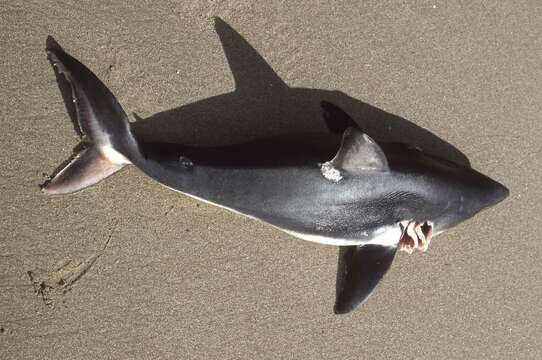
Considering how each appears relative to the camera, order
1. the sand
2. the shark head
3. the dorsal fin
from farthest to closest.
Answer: the sand, the shark head, the dorsal fin

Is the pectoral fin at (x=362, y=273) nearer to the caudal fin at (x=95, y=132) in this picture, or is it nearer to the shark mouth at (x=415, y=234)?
the shark mouth at (x=415, y=234)

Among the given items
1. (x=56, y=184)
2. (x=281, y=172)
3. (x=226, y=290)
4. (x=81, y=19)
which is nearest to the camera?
(x=281, y=172)

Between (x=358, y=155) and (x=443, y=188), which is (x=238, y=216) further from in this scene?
(x=443, y=188)

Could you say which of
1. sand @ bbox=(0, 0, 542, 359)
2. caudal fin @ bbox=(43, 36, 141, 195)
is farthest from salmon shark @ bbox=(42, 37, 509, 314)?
sand @ bbox=(0, 0, 542, 359)

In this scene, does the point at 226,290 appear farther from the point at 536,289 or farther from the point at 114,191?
the point at 536,289

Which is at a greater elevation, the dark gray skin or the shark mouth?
the dark gray skin

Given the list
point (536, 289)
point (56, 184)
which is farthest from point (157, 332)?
point (536, 289)

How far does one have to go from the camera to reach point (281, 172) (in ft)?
8.25

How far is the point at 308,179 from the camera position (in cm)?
253

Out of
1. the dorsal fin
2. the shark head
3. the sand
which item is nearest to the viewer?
the dorsal fin

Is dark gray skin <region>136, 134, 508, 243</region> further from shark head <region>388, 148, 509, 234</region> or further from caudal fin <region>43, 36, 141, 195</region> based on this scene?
caudal fin <region>43, 36, 141, 195</region>

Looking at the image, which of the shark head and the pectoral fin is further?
the pectoral fin

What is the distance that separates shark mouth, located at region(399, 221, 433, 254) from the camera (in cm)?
280

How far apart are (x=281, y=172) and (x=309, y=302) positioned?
41.8 inches
